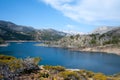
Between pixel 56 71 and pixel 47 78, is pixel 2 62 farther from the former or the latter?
pixel 56 71

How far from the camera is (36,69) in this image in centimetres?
4306

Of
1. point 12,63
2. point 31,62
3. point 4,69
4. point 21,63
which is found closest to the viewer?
point 4,69

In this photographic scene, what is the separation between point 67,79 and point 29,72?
28.2 feet

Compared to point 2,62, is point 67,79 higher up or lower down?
lower down

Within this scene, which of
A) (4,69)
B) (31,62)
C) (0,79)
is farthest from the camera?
(31,62)

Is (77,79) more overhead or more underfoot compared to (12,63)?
more underfoot

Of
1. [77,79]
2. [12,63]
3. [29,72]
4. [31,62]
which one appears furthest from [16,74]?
[77,79]

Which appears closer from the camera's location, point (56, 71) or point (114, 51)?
point (56, 71)

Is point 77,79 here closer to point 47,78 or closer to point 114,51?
point 47,78

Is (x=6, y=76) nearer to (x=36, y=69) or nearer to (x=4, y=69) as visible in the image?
(x=4, y=69)

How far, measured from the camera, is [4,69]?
33406mm

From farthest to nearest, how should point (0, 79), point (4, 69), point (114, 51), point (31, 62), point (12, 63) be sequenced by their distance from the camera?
1. point (114, 51)
2. point (31, 62)
3. point (12, 63)
4. point (4, 69)
5. point (0, 79)

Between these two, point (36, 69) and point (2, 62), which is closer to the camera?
point (2, 62)

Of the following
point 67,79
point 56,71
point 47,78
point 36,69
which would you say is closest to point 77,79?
point 67,79
